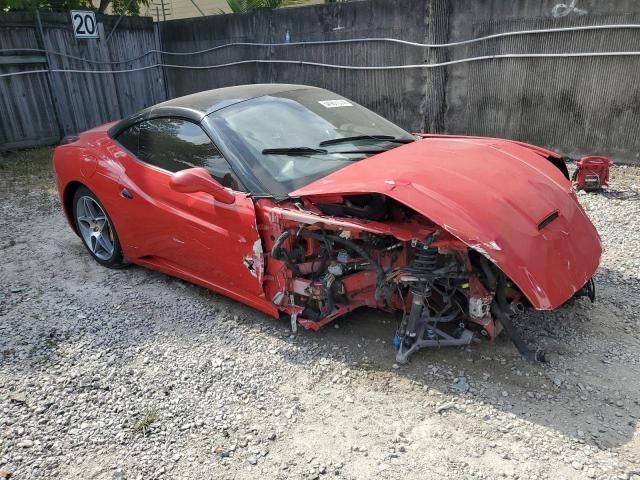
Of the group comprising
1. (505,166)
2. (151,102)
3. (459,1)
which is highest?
(459,1)

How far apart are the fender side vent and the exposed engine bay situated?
329 mm

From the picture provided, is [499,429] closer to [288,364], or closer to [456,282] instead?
[456,282]

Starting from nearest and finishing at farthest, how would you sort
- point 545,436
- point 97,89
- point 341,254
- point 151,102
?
point 545,436 → point 341,254 → point 97,89 → point 151,102

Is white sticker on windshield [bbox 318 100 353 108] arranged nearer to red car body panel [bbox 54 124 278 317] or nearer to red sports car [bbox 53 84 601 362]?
red sports car [bbox 53 84 601 362]

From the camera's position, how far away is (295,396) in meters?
2.88

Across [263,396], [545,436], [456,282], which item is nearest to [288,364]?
[263,396]

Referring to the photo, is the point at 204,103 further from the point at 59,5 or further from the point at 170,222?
the point at 59,5

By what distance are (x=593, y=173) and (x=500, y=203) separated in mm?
3789

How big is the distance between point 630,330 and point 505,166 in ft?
4.31

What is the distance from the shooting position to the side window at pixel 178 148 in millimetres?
3496

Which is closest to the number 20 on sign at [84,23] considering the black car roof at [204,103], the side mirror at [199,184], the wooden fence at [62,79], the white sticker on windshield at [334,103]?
the wooden fence at [62,79]

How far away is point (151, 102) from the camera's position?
11938 millimetres

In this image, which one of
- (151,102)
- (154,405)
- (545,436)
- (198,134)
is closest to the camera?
(545,436)

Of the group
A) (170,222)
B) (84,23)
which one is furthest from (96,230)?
(84,23)
